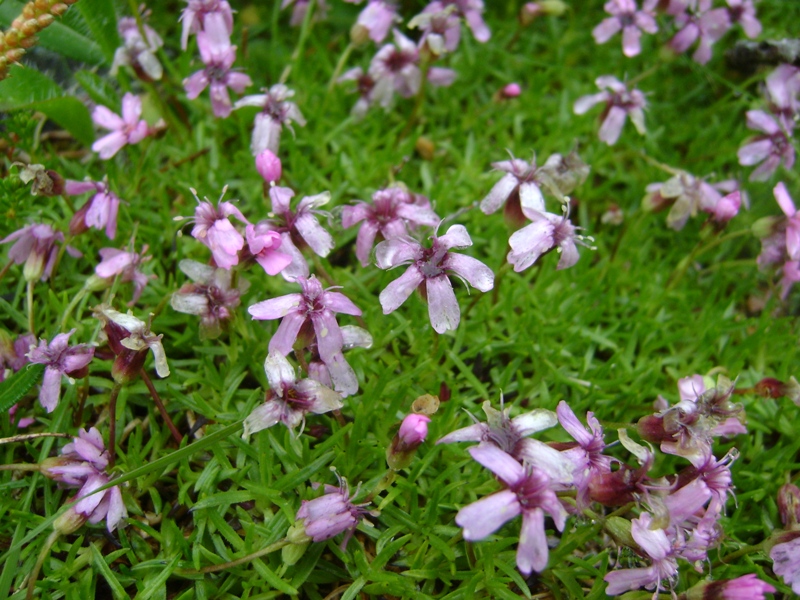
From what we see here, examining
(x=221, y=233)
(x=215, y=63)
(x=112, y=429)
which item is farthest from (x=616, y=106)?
(x=112, y=429)

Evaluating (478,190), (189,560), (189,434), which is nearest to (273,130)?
(478,190)

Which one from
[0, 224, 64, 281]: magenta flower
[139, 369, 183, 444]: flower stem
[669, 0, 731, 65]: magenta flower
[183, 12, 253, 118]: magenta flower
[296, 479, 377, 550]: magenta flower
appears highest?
[183, 12, 253, 118]: magenta flower

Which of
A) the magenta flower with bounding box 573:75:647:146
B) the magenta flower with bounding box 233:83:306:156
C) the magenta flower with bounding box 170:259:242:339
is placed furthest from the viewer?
the magenta flower with bounding box 573:75:647:146

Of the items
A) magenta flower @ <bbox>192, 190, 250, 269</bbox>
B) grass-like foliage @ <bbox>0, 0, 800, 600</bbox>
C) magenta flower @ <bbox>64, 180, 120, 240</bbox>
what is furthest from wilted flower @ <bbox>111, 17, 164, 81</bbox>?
magenta flower @ <bbox>192, 190, 250, 269</bbox>

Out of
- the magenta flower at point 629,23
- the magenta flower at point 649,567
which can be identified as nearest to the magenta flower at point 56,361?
the magenta flower at point 649,567

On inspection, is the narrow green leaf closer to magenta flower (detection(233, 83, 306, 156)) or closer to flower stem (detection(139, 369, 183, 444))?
flower stem (detection(139, 369, 183, 444))

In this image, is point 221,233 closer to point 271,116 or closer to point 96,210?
point 96,210
